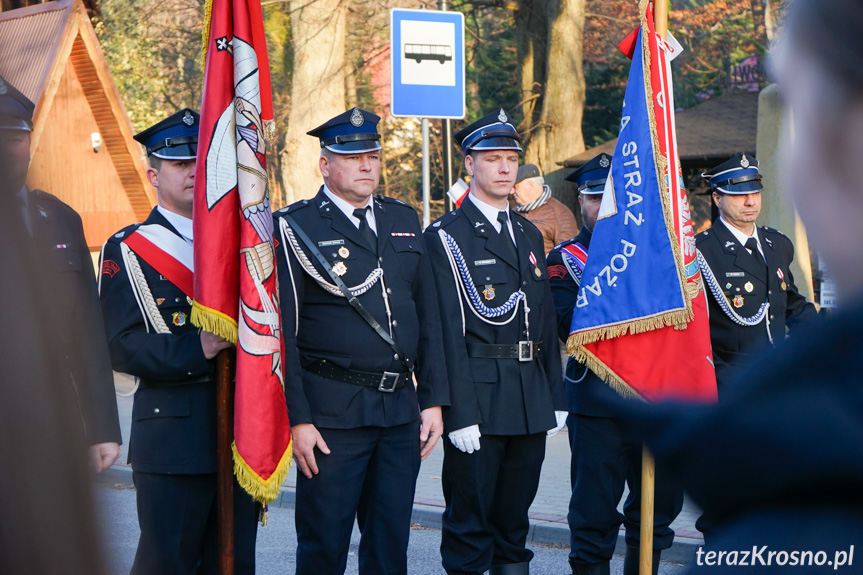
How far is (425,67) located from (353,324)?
3.13 meters

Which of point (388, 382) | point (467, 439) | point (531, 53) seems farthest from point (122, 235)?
point (531, 53)

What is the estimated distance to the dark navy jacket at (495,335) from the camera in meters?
4.61

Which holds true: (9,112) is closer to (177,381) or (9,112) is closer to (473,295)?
(177,381)

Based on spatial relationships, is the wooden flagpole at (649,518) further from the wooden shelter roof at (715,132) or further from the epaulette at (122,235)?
the wooden shelter roof at (715,132)

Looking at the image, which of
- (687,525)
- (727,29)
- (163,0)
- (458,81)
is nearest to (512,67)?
(727,29)

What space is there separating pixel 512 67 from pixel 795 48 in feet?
65.0

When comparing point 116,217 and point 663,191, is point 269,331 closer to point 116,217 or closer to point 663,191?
point 663,191

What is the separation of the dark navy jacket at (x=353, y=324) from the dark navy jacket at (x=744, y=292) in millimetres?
1702

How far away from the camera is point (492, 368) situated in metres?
4.72

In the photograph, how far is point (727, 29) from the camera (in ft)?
70.6

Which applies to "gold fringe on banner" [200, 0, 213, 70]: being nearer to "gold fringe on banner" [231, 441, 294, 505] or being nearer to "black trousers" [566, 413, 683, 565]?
"gold fringe on banner" [231, 441, 294, 505]

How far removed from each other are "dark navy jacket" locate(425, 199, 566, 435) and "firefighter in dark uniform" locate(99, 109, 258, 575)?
1.22m

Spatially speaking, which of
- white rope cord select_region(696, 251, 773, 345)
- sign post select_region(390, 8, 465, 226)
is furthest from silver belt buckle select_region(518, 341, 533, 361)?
sign post select_region(390, 8, 465, 226)

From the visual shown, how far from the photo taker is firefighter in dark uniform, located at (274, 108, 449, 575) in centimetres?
415
